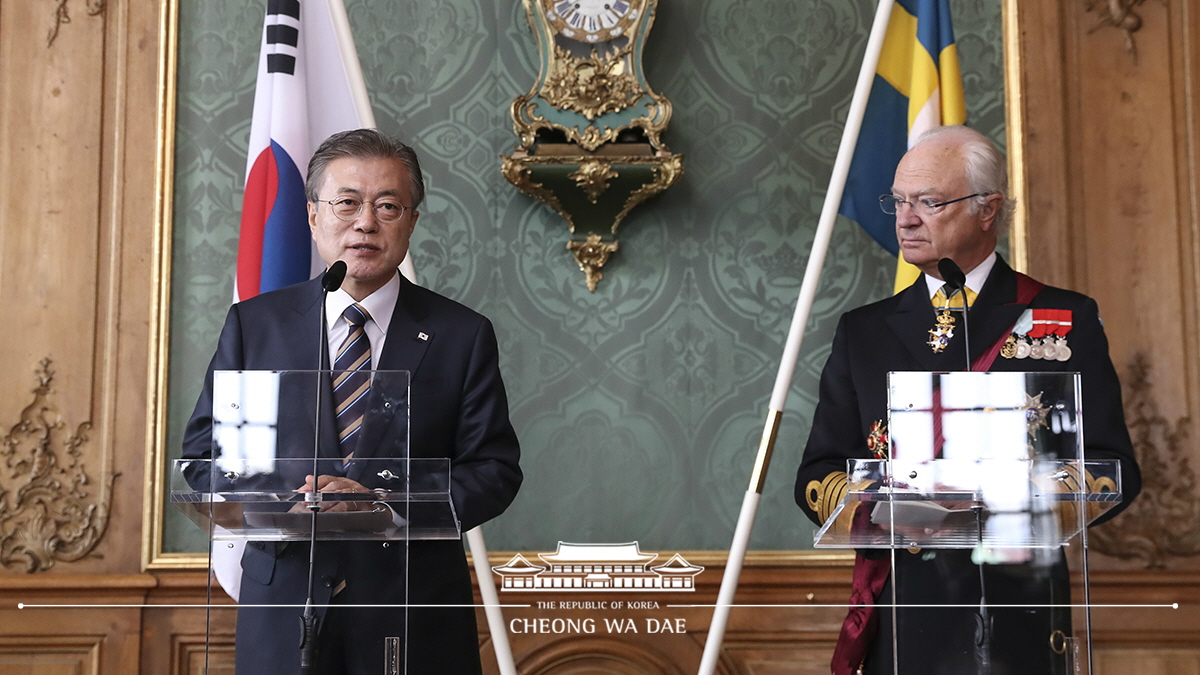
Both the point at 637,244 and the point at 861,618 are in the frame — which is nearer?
the point at 861,618

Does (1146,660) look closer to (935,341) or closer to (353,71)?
(935,341)

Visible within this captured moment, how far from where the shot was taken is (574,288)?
3.64 meters

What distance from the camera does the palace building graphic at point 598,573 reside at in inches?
86.0

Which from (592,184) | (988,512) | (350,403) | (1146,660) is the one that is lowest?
(1146,660)

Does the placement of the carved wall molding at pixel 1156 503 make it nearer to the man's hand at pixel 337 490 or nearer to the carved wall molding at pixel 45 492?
the man's hand at pixel 337 490

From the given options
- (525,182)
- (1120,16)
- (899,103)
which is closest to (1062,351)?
(899,103)

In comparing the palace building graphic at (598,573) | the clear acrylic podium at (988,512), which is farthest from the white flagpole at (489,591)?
the clear acrylic podium at (988,512)

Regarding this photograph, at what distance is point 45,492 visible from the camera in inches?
138

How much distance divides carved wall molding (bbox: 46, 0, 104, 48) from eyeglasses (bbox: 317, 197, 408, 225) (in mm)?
1731

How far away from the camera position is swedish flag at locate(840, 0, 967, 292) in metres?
3.34

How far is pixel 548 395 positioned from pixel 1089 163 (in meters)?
1.77

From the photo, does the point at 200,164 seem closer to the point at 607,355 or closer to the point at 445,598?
the point at 607,355

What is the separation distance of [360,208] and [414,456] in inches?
19.9

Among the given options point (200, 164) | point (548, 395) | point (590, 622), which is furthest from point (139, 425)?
point (590, 622)
